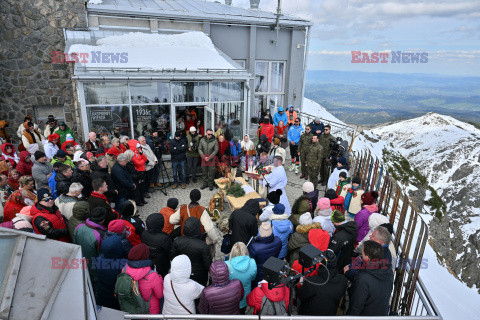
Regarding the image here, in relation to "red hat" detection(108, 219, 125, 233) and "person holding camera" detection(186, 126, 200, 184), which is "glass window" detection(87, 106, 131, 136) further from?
"red hat" detection(108, 219, 125, 233)

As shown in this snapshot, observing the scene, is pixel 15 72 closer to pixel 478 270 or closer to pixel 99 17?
pixel 99 17

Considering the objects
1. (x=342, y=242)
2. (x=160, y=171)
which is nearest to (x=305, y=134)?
(x=160, y=171)

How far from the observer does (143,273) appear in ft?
10.6

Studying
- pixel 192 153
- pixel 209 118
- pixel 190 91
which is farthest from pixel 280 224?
pixel 190 91

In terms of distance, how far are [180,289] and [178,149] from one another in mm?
5457

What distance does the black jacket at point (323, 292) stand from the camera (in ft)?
10.8

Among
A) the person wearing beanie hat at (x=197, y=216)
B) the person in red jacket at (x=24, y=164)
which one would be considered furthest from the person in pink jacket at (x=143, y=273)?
the person in red jacket at (x=24, y=164)

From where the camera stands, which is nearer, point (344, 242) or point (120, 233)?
point (120, 233)

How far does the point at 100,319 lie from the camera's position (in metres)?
3.00

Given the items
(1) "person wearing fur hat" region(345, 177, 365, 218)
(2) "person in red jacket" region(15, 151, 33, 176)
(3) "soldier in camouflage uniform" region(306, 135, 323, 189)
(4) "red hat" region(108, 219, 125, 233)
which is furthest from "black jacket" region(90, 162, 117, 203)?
(3) "soldier in camouflage uniform" region(306, 135, 323, 189)

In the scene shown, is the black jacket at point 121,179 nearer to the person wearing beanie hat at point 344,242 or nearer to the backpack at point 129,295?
the backpack at point 129,295

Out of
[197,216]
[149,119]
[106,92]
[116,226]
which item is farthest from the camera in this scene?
[149,119]

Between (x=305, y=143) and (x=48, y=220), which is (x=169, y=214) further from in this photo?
(x=305, y=143)

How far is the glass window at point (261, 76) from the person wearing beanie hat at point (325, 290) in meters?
12.2
